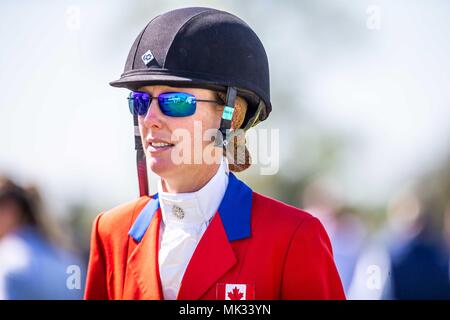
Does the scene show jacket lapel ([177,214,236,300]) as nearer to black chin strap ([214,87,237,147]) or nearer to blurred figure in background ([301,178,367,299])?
black chin strap ([214,87,237,147])

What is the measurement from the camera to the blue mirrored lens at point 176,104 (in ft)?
10.3

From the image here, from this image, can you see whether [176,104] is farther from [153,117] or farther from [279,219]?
[279,219]

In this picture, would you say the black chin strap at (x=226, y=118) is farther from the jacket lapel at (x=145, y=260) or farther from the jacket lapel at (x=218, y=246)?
the jacket lapel at (x=145, y=260)

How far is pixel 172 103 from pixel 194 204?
0.45 m

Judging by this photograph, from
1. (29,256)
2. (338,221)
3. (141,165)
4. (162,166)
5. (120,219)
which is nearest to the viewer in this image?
(162,166)

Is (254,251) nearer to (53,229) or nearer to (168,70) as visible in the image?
(168,70)

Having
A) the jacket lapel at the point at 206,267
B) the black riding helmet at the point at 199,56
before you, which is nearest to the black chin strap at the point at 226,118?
the black riding helmet at the point at 199,56

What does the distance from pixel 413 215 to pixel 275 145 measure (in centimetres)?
120

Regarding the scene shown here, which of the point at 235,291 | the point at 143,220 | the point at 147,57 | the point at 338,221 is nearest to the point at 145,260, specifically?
the point at 143,220

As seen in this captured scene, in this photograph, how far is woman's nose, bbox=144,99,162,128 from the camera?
3.12 meters

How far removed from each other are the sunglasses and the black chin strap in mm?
122

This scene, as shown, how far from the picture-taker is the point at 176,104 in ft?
10.3

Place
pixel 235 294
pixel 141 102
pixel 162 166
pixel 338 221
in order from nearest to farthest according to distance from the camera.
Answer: pixel 235 294
pixel 162 166
pixel 141 102
pixel 338 221
